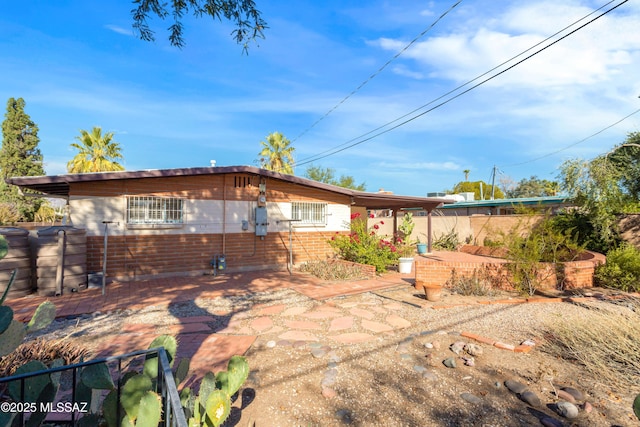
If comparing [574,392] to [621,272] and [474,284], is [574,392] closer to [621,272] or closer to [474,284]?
[474,284]

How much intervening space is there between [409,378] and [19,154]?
32413 millimetres

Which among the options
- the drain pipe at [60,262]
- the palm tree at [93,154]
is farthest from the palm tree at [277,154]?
the drain pipe at [60,262]

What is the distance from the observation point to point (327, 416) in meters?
2.80

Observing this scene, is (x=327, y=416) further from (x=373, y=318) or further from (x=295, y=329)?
(x=373, y=318)

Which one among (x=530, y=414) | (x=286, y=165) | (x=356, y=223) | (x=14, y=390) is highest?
(x=286, y=165)

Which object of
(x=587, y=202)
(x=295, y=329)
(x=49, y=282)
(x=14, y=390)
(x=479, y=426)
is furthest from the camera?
(x=587, y=202)

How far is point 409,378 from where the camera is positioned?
3.45m

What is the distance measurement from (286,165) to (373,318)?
23.5 m

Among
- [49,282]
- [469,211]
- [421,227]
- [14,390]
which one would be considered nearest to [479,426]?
[14,390]

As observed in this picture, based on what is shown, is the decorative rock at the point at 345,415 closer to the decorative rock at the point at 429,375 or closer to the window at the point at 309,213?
the decorative rock at the point at 429,375

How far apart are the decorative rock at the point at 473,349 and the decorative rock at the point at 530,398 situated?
86 centimetres

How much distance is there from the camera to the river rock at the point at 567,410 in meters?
2.80

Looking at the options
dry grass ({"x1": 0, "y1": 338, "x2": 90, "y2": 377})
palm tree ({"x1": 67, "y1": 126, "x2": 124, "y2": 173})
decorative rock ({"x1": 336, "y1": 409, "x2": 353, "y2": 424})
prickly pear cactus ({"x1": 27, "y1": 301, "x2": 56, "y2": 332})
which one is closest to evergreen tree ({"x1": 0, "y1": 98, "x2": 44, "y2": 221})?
palm tree ({"x1": 67, "y1": 126, "x2": 124, "y2": 173})

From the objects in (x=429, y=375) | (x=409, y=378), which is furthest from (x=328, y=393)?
(x=429, y=375)
